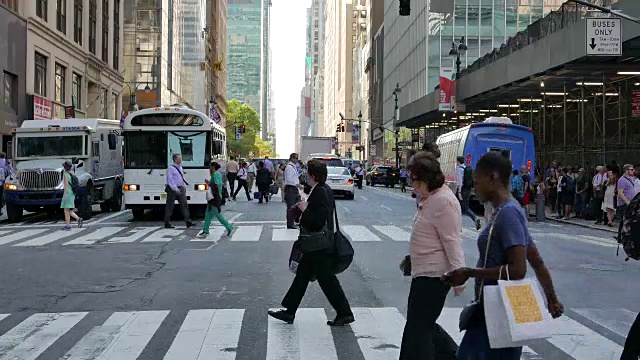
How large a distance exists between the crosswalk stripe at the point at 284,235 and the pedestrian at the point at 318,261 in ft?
29.5

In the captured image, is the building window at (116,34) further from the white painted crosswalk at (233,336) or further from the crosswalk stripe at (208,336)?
the crosswalk stripe at (208,336)

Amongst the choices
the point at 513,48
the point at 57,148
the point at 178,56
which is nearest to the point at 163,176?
the point at 57,148

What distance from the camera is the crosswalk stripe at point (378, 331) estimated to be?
7.14 meters

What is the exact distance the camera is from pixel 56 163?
933 inches

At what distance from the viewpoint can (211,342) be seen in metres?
7.53

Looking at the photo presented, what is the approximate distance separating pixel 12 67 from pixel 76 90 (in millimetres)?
11867

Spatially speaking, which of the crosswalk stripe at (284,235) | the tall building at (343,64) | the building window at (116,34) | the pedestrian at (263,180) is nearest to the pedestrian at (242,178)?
the pedestrian at (263,180)

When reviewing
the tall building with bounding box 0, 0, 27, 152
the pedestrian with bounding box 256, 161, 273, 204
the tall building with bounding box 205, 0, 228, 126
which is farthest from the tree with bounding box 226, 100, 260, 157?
the pedestrian with bounding box 256, 161, 273, 204

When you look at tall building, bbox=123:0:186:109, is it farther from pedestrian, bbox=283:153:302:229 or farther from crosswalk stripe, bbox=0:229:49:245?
pedestrian, bbox=283:153:302:229

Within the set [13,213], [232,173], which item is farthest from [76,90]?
[13,213]

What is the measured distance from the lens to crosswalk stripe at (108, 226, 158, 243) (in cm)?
1733

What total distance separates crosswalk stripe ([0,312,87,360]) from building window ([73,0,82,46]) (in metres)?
41.5

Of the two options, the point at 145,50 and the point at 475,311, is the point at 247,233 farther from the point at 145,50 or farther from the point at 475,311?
the point at 145,50

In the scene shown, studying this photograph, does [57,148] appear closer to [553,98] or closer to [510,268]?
[510,268]
